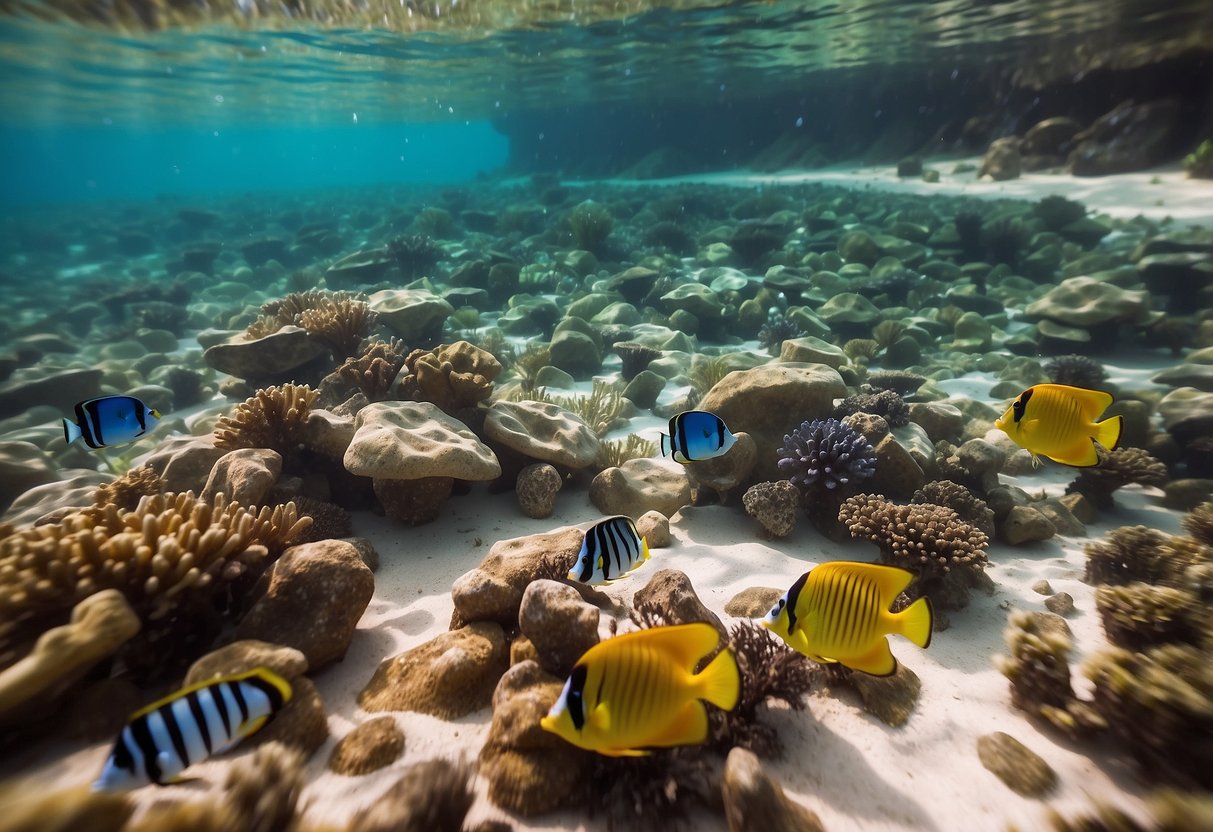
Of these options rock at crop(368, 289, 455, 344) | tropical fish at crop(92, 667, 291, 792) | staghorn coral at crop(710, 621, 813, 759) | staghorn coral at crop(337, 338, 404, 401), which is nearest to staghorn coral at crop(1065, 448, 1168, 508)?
staghorn coral at crop(710, 621, 813, 759)

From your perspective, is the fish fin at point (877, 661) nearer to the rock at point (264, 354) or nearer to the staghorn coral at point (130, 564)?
the staghorn coral at point (130, 564)

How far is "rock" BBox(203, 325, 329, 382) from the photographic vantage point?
669cm

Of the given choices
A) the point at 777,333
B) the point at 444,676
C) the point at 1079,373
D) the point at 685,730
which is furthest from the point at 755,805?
the point at 777,333

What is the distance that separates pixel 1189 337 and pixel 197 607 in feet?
47.1

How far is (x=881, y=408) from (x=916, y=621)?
4545 mm

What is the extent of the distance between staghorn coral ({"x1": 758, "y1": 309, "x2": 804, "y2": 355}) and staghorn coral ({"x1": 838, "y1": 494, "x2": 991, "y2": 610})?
6116mm

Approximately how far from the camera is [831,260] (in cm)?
1427

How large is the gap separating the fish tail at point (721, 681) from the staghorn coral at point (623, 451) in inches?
169

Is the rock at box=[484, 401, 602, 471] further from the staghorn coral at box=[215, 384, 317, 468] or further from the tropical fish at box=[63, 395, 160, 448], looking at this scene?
the tropical fish at box=[63, 395, 160, 448]

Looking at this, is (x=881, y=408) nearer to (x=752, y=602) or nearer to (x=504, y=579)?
(x=752, y=602)

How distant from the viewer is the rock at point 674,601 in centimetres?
316

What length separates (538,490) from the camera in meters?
5.30

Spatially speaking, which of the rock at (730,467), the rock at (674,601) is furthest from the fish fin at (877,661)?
the rock at (730,467)

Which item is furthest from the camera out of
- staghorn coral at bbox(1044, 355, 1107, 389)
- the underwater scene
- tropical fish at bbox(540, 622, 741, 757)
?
staghorn coral at bbox(1044, 355, 1107, 389)
